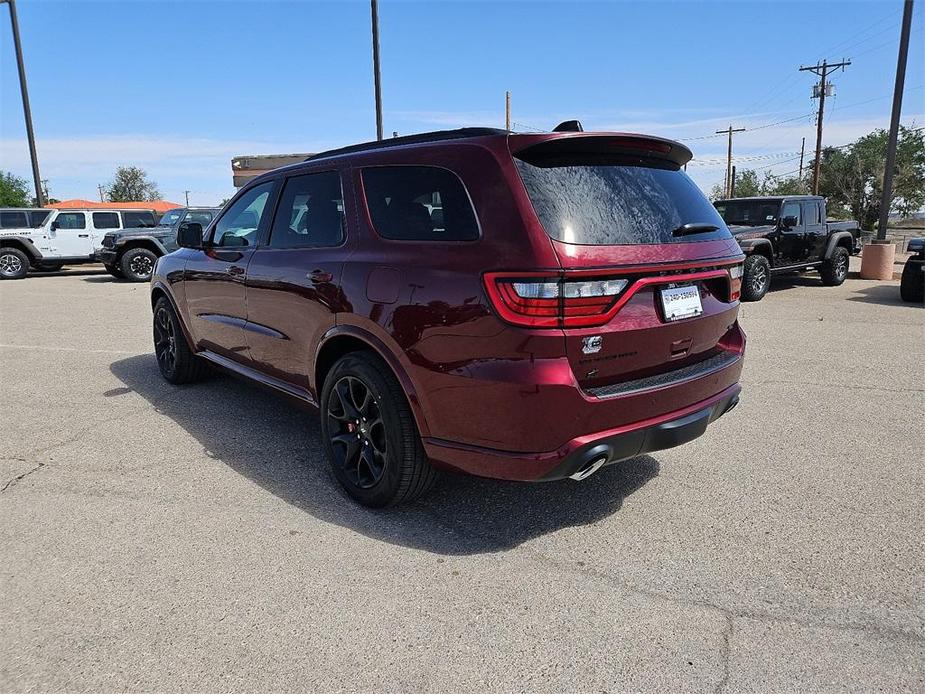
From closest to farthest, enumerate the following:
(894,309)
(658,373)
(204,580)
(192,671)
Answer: (192,671)
(204,580)
(658,373)
(894,309)

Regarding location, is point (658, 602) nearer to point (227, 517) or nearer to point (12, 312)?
point (227, 517)

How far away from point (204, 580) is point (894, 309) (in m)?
10.9

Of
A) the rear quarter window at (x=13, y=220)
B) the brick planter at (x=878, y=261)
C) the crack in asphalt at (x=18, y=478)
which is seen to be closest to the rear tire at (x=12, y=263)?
the rear quarter window at (x=13, y=220)

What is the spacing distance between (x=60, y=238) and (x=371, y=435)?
58.0 feet

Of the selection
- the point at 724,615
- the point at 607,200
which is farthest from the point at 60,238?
the point at 724,615

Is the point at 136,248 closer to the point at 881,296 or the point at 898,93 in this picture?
the point at 881,296

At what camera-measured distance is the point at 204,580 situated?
265cm

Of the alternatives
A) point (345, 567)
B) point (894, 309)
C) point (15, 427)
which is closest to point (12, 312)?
point (15, 427)

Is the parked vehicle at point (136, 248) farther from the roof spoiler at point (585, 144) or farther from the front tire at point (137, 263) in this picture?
the roof spoiler at point (585, 144)

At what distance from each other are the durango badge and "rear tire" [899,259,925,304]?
34.6ft

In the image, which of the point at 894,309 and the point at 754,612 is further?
the point at 894,309

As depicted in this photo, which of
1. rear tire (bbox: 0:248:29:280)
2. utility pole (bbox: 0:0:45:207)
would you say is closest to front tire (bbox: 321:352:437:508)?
rear tire (bbox: 0:248:29:280)

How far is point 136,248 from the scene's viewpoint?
630 inches

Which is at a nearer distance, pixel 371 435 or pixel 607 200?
pixel 607 200
